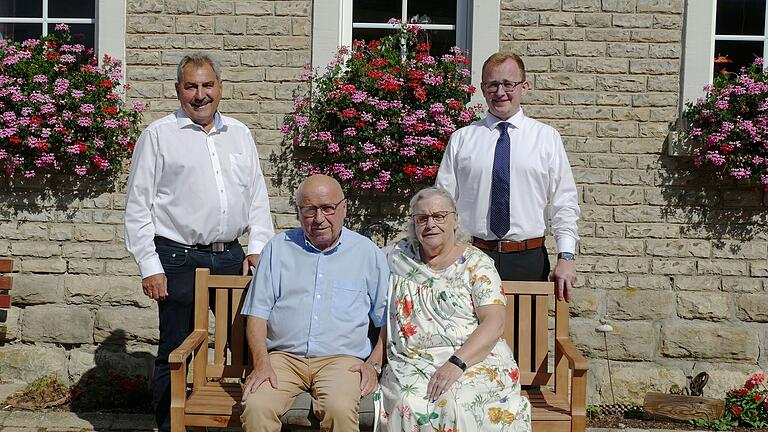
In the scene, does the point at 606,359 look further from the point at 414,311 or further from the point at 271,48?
the point at 271,48

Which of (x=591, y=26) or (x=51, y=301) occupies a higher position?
(x=591, y=26)

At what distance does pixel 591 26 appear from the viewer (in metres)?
5.82

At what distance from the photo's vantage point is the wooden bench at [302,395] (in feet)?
12.0

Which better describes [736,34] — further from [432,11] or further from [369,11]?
[369,11]

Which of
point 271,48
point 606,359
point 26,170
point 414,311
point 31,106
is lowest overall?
point 606,359

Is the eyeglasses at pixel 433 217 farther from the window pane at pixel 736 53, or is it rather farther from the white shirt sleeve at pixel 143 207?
the window pane at pixel 736 53

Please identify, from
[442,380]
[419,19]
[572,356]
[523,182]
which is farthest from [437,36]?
[442,380]

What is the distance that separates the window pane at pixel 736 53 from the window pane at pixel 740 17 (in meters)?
0.08

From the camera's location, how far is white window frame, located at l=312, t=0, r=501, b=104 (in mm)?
5789

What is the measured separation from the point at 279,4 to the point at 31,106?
5.69 ft

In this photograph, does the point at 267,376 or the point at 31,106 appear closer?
the point at 267,376

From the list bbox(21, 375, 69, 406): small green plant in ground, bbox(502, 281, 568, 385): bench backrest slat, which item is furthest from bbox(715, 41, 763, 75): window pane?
bbox(21, 375, 69, 406): small green plant in ground

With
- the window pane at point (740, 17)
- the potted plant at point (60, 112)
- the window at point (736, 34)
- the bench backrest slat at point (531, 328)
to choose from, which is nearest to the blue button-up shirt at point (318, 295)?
the bench backrest slat at point (531, 328)

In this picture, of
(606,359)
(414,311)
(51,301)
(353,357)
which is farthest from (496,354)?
(51,301)
